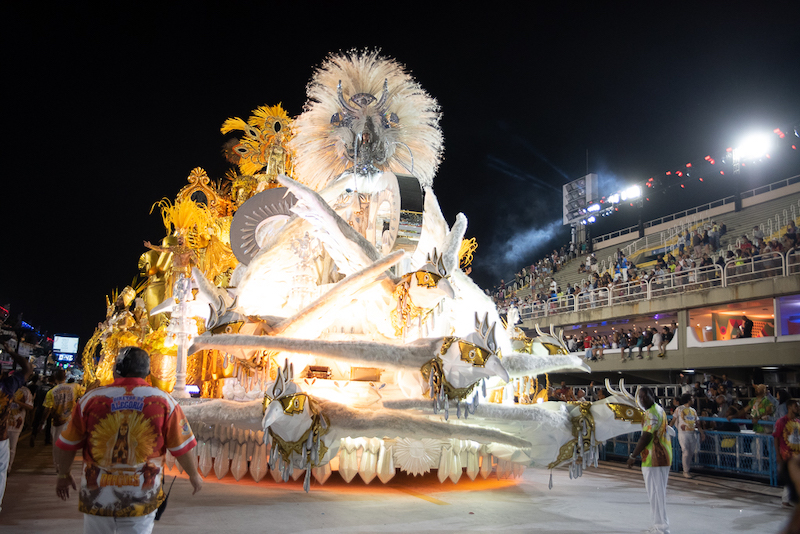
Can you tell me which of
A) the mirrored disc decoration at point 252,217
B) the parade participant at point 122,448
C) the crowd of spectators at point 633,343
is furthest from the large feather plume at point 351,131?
the crowd of spectators at point 633,343

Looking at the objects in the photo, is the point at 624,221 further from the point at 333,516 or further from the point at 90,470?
the point at 90,470

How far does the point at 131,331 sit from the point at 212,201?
115 inches

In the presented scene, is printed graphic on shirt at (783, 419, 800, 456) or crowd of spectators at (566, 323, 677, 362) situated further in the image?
crowd of spectators at (566, 323, 677, 362)

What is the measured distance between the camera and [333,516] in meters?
5.44

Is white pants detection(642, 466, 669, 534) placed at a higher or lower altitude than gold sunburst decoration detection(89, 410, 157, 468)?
lower

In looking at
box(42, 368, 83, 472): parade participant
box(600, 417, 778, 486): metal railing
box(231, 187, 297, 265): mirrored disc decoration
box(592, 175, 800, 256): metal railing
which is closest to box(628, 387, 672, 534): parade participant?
box(600, 417, 778, 486): metal railing

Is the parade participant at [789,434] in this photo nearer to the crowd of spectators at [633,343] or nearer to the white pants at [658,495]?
the white pants at [658,495]

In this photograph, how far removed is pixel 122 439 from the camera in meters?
2.84

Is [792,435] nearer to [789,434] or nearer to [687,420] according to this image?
[789,434]

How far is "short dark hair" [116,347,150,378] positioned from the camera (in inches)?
118

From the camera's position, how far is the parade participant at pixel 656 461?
16.9ft

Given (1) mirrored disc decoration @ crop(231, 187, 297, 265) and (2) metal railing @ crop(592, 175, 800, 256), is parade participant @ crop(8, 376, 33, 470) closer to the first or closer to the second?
(1) mirrored disc decoration @ crop(231, 187, 297, 265)

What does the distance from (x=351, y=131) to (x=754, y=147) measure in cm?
2622

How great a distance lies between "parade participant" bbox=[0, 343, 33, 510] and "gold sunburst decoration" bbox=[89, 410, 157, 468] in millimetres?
2865
